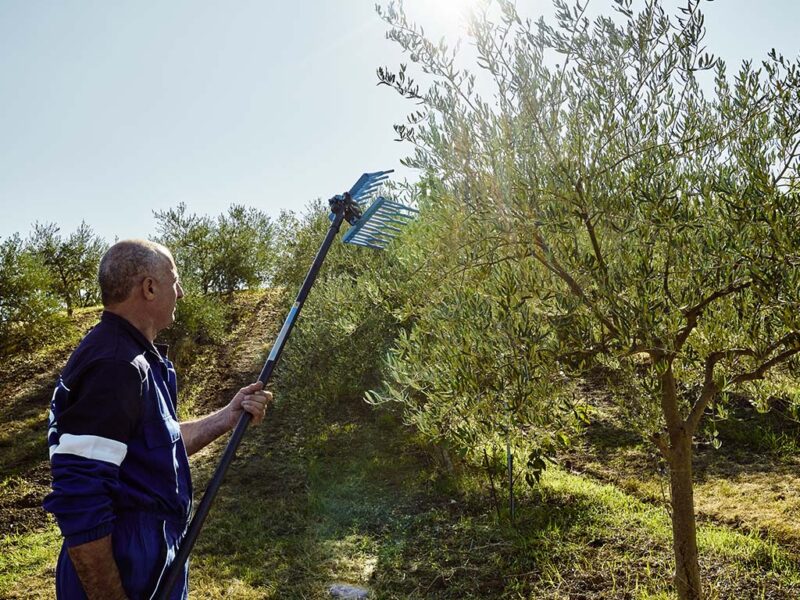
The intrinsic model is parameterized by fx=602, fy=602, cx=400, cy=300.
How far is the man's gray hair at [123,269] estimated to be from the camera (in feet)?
8.96

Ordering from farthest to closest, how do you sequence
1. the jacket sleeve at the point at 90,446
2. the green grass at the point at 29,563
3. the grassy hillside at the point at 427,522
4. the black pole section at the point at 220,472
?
the green grass at the point at 29,563 → the grassy hillside at the point at 427,522 → the black pole section at the point at 220,472 → the jacket sleeve at the point at 90,446

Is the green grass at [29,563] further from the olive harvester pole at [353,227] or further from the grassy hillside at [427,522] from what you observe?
the olive harvester pole at [353,227]

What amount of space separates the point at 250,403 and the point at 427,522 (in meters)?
5.18

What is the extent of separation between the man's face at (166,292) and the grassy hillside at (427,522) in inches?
177

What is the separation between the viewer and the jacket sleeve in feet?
7.56

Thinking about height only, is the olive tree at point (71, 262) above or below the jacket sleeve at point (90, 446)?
above

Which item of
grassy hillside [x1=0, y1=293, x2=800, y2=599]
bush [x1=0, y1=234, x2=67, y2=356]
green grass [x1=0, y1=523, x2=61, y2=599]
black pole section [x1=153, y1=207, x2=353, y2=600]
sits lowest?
green grass [x1=0, y1=523, x2=61, y2=599]

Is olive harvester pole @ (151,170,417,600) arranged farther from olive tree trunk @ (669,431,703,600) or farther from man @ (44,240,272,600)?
olive tree trunk @ (669,431,703,600)

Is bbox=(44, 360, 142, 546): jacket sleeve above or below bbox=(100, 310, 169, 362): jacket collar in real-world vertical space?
below

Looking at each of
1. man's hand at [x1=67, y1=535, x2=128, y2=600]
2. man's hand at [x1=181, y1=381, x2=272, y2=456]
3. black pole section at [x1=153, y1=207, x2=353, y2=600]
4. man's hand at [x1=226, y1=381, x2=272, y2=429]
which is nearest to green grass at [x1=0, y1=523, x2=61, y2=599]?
man's hand at [x1=181, y1=381, x2=272, y2=456]

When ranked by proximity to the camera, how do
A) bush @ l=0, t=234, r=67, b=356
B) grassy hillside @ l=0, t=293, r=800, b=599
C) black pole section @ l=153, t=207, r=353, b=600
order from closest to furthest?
1. black pole section @ l=153, t=207, r=353, b=600
2. grassy hillside @ l=0, t=293, r=800, b=599
3. bush @ l=0, t=234, r=67, b=356

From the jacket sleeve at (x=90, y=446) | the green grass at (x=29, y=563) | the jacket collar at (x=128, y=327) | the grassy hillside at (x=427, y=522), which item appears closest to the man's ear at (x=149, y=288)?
the jacket collar at (x=128, y=327)

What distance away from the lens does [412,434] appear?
10648 millimetres

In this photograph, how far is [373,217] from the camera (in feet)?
14.9
